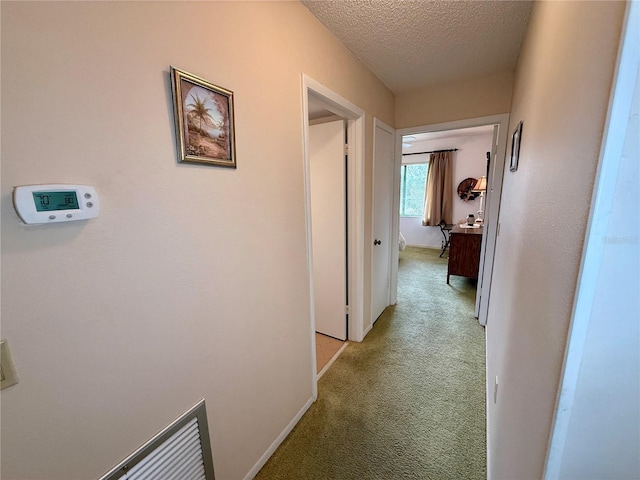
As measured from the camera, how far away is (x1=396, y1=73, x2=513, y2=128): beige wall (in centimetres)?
235

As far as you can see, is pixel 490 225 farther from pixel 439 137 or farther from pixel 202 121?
pixel 439 137

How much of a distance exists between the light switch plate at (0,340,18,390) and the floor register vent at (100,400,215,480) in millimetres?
431

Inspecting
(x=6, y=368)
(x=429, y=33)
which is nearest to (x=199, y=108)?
(x=6, y=368)

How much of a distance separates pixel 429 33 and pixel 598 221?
1864 mm

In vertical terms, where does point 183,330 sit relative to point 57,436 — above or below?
above

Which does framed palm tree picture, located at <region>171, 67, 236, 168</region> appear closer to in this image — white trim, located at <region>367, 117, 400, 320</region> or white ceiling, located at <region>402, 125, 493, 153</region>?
white trim, located at <region>367, 117, 400, 320</region>

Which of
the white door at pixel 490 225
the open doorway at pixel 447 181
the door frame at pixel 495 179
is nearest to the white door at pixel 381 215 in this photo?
the door frame at pixel 495 179

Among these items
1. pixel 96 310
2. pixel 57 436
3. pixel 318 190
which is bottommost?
pixel 57 436

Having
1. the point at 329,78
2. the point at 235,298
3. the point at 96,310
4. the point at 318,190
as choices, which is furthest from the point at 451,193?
the point at 96,310

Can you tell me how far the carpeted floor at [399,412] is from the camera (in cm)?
140

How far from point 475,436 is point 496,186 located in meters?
2.06

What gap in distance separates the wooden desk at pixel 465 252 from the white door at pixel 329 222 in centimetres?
217

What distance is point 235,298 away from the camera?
1.18m

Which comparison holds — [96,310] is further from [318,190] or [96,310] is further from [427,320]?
[427,320]
